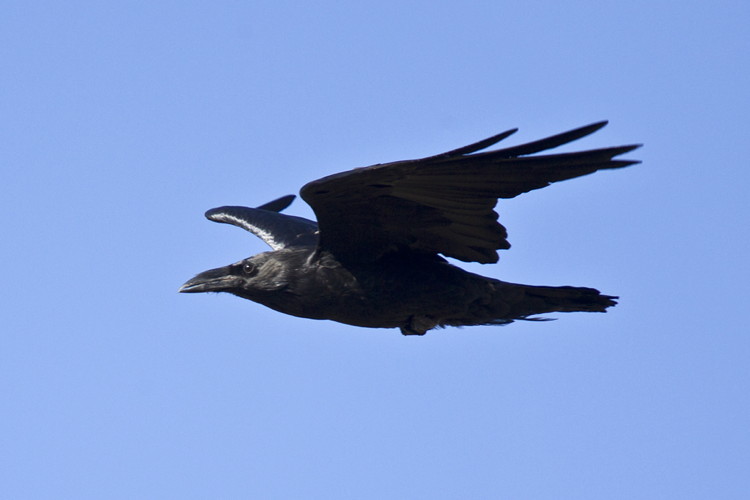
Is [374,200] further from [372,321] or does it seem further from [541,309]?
[541,309]

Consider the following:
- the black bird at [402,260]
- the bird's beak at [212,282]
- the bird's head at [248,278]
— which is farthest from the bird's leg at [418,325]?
the bird's beak at [212,282]

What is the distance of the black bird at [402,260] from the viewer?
8500 mm

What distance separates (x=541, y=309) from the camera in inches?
378

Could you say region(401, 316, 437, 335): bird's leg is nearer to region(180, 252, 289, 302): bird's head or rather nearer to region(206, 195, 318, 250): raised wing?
region(180, 252, 289, 302): bird's head

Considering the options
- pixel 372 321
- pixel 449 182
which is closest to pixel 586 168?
pixel 449 182

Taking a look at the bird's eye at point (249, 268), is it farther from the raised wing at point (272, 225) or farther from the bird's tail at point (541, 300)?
the bird's tail at point (541, 300)

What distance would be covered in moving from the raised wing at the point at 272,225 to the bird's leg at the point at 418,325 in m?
1.20

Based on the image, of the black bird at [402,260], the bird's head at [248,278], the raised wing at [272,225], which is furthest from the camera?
the raised wing at [272,225]

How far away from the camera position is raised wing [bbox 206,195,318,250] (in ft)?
Result: 35.7

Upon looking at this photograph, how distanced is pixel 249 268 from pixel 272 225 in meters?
1.55

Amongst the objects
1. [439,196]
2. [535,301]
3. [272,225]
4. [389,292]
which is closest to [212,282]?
[272,225]

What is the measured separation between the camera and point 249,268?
32.7 ft

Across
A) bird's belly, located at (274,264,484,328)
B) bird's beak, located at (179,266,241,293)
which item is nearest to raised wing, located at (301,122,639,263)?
bird's belly, located at (274,264,484,328)

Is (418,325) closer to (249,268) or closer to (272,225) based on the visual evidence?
(249,268)
